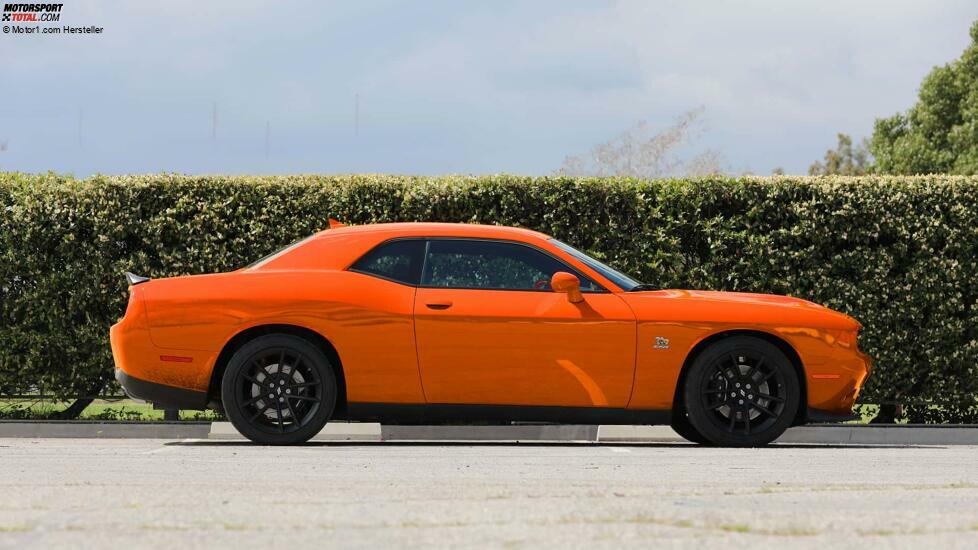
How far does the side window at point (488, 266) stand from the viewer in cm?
955

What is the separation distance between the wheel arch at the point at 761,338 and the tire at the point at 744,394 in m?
0.07

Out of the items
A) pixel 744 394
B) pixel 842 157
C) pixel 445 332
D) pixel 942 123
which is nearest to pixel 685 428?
pixel 744 394

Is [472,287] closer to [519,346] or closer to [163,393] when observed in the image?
[519,346]

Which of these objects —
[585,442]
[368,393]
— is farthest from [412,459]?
[585,442]

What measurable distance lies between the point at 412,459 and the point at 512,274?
2065 mm

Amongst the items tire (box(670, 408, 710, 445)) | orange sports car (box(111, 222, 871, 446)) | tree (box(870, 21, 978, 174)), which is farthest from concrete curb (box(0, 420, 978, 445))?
tree (box(870, 21, 978, 174))

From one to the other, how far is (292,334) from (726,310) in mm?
3088

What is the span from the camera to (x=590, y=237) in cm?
1310

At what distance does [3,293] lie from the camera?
43.0ft

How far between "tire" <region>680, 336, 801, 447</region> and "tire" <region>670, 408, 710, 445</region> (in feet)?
0.48

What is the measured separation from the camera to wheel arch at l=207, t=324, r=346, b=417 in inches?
373

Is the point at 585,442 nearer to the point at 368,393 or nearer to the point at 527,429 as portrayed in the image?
the point at 527,429

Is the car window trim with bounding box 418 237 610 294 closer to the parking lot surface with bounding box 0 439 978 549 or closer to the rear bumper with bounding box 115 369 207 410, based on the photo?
the parking lot surface with bounding box 0 439 978 549

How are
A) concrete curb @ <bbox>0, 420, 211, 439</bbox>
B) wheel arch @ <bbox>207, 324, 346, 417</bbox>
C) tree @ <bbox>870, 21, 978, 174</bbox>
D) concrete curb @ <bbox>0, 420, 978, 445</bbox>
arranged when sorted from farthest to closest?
1. tree @ <bbox>870, 21, 978, 174</bbox>
2. concrete curb @ <bbox>0, 420, 211, 439</bbox>
3. concrete curb @ <bbox>0, 420, 978, 445</bbox>
4. wheel arch @ <bbox>207, 324, 346, 417</bbox>
